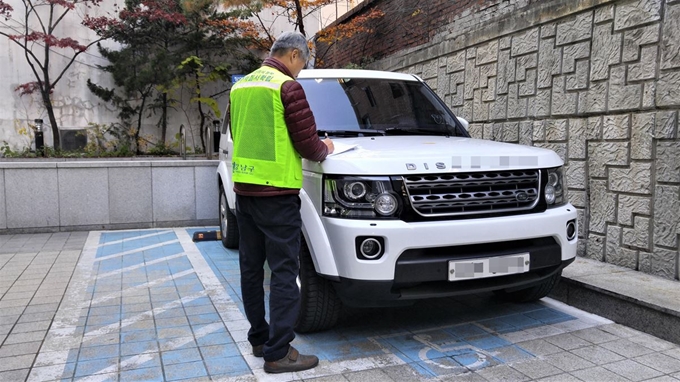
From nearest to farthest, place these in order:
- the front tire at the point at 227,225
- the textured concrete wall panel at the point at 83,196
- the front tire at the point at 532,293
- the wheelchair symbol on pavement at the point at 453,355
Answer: the wheelchair symbol on pavement at the point at 453,355, the front tire at the point at 532,293, the front tire at the point at 227,225, the textured concrete wall panel at the point at 83,196

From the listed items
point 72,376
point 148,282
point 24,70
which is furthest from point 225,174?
point 24,70

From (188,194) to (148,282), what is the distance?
10.7 feet

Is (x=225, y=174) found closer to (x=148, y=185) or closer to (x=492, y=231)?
(x=148, y=185)

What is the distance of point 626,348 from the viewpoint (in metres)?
3.52

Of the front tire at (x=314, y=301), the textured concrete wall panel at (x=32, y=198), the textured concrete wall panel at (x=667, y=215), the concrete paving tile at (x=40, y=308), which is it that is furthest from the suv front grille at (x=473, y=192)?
the textured concrete wall panel at (x=32, y=198)

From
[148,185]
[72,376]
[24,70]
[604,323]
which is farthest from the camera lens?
[24,70]

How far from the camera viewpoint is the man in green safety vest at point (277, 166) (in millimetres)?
2949

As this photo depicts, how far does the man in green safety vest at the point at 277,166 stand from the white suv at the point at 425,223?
0.86ft

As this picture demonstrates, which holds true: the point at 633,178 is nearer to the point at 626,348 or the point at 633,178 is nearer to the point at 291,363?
the point at 626,348

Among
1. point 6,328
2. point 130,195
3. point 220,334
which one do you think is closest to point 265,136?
point 220,334

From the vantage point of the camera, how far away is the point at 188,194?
328 inches

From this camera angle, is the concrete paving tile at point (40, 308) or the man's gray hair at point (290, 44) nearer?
the man's gray hair at point (290, 44)

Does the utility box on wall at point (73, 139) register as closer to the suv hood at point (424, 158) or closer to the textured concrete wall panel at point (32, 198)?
the textured concrete wall panel at point (32, 198)

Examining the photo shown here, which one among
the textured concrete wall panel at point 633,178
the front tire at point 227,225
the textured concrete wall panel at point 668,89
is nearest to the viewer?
the textured concrete wall panel at point 668,89
